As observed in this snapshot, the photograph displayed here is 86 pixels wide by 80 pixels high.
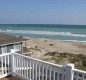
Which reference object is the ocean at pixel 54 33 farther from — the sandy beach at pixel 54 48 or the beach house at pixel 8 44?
the beach house at pixel 8 44

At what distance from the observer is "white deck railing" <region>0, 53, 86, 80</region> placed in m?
4.53

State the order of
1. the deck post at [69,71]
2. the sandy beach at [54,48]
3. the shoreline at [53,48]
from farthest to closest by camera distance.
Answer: the sandy beach at [54,48], the shoreline at [53,48], the deck post at [69,71]

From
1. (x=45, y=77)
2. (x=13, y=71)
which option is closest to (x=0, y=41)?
(x=13, y=71)

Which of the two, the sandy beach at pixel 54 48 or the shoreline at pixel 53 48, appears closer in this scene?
the shoreline at pixel 53 48

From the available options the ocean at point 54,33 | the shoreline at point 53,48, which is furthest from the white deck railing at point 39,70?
the ocean at point 54,33

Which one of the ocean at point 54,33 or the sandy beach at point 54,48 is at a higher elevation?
the ocean at point 54,33

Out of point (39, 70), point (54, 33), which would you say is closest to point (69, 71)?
point (39, 70)

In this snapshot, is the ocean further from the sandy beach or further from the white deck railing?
the white deck railing

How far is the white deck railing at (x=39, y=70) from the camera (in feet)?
14.9

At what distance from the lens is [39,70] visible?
216 inches

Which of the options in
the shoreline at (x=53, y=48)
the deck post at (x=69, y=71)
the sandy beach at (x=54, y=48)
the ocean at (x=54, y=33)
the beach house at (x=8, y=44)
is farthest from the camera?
the ocean at (x=54, y=33)

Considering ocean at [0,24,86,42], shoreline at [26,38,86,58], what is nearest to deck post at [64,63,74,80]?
shoreline at [26,38,86,58]

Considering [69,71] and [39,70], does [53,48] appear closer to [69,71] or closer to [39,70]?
[39,70]

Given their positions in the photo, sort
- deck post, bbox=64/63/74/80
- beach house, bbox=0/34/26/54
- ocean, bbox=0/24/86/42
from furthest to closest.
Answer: ocean, bbox=0/24/86/42, beach house, bbox=0/34/26/54, deck post, bbox=64/63/74/80
